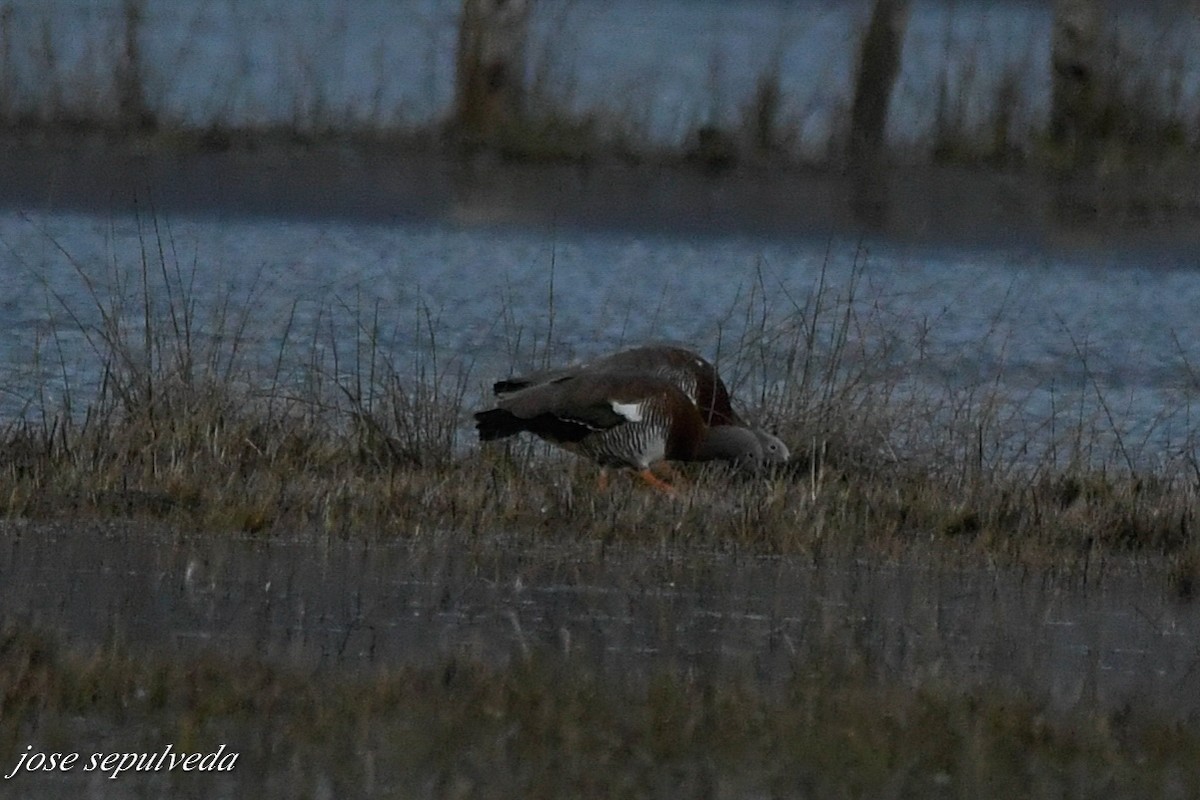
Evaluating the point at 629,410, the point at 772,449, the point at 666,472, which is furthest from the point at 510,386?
the point at 772,449

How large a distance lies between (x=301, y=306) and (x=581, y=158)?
18.5 feet

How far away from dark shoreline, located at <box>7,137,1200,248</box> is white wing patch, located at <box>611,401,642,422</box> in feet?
23.8

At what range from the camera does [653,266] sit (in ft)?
48.6

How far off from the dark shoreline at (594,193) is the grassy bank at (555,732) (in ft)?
33.9

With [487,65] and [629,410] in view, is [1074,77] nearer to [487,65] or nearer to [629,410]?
[487,65]

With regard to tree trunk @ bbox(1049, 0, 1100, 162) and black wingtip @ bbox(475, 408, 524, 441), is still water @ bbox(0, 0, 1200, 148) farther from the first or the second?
black wingtip @ bbox(475, 408, 524, 441)

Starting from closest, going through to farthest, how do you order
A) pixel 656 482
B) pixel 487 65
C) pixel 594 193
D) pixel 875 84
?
pixel 656 482
pixel 594 193
pixel 487 65
pixel 875 84

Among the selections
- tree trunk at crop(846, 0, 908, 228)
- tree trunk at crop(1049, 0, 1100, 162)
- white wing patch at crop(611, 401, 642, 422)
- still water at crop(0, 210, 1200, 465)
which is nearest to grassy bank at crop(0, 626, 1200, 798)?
white wing patch at crop(611, 401, 642, 422)

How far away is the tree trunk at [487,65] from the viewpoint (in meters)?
18.4

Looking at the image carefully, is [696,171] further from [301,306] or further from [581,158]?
[301,306]

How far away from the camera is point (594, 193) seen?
1725 centimetres

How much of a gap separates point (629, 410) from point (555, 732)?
11.3 feet

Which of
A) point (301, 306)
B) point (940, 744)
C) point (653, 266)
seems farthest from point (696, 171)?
point (940, 744)

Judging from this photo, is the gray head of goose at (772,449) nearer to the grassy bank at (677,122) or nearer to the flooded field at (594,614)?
the flooded field at (594,614)
